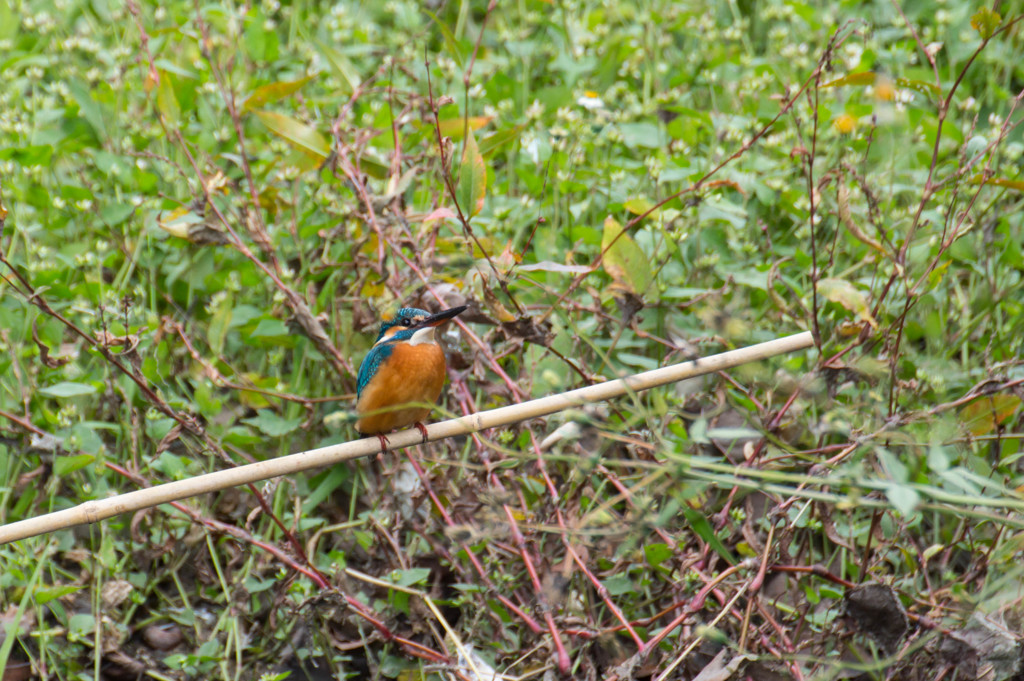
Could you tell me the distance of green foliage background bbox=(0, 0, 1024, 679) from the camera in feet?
8.13

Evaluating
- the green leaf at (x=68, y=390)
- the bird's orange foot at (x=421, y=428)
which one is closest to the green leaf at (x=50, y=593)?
the green leaf at (x=68, y=390)

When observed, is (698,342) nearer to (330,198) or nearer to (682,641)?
(682,641)

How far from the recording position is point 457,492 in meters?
2.88

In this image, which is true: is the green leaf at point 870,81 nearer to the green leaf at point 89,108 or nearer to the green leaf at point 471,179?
the green leaf at point 471,179

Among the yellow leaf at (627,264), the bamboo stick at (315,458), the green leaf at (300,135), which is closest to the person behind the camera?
the bamboo stick at (315,458)

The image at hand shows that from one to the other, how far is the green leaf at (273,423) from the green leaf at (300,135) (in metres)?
0.86

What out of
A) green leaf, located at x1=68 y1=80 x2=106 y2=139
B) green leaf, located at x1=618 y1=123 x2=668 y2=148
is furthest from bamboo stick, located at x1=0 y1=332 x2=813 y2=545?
green leaf, located at x1=68 y1=80 x2=106 y2=139

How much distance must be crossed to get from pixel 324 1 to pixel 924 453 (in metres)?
4.37

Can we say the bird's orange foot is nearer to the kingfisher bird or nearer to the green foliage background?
the kingfisher bird

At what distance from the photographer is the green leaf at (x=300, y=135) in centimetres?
306

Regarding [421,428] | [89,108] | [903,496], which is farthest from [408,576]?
[89,108]

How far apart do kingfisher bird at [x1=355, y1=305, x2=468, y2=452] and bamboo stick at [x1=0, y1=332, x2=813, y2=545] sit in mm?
512

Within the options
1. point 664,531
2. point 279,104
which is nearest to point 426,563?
point 664,531

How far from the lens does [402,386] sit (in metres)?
2.60
